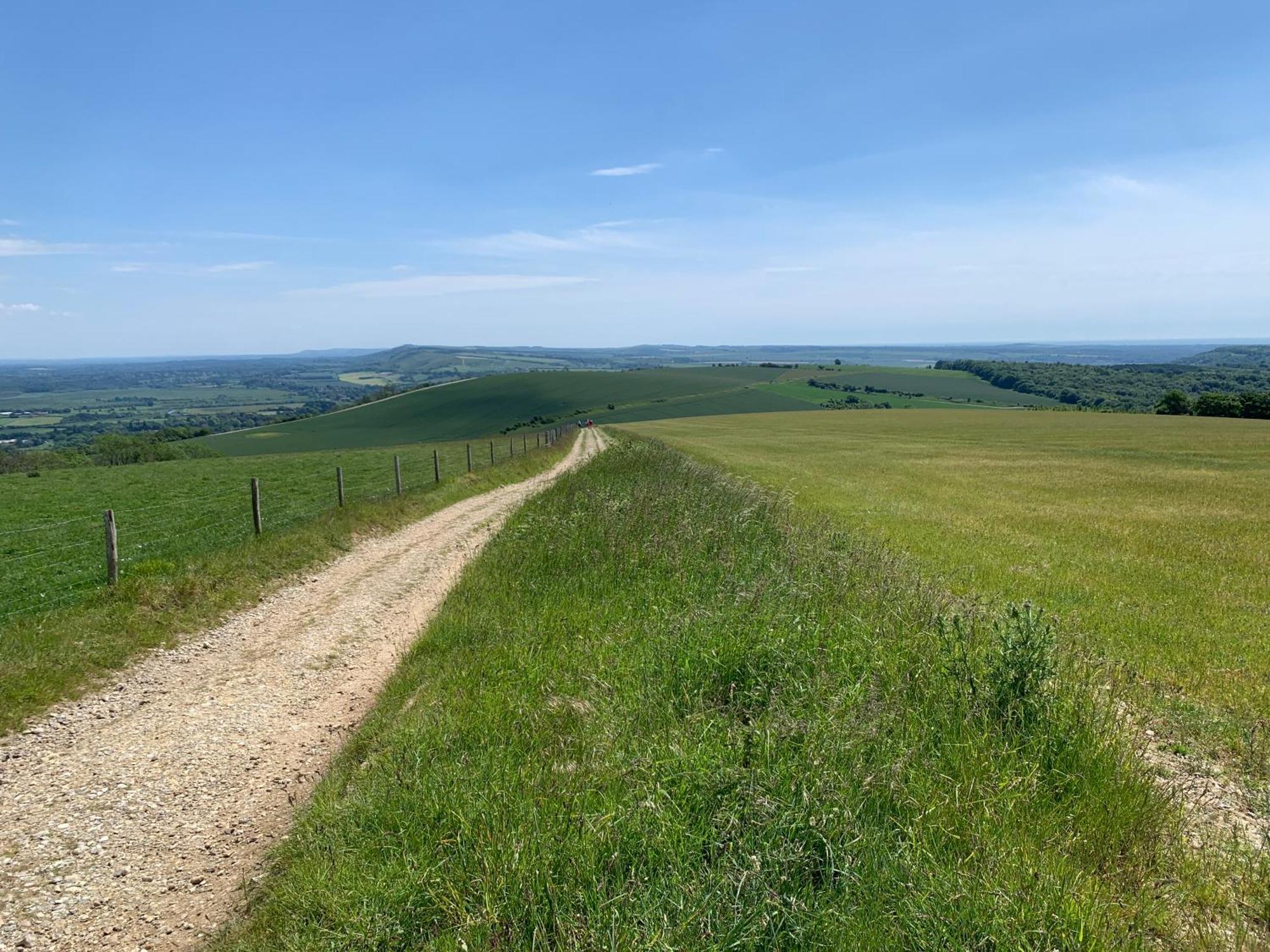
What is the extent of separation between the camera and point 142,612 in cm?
1012

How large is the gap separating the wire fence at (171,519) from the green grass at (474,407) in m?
46.5

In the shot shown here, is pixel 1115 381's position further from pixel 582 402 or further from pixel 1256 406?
pixel 582 402

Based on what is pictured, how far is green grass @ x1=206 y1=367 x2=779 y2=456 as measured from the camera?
9281 centimetres

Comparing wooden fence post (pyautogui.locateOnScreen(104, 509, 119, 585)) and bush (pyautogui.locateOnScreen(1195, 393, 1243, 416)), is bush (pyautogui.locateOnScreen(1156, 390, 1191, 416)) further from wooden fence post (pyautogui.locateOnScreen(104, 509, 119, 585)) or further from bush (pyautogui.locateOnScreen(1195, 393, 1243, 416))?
wooden fence post (pyautogui.locateOnScreen(104, 509, 119, 585))

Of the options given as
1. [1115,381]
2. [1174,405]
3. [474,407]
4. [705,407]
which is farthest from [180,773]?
[1115,381]

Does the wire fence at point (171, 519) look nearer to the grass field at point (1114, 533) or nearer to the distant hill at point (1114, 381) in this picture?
the grass field at point (1114, 533)

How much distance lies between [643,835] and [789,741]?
123 centimetres

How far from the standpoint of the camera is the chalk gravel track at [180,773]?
4512 mm

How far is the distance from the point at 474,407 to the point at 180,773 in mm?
114944

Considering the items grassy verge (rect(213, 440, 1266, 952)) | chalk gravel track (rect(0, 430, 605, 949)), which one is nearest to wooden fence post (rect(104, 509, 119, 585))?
chalk gravel track (rect(0, 430, 605, 949))

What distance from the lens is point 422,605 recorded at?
11.4 m

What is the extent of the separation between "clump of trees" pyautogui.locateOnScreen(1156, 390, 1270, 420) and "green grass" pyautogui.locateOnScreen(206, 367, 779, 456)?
2416 inches

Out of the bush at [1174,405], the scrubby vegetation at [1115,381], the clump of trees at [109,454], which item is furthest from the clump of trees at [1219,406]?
the clump of trees at [109,454]

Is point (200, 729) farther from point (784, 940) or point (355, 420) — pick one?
point (355, 420)
